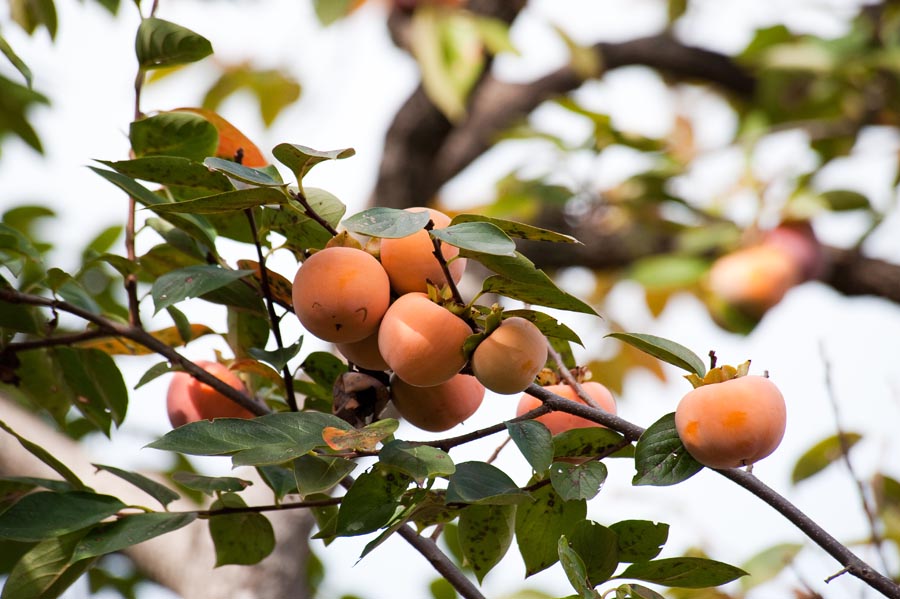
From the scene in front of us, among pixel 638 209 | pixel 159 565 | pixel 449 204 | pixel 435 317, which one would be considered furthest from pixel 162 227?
pixel 449 204

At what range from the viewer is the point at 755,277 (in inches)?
81.7

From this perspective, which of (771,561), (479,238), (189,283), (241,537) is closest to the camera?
(479,238)

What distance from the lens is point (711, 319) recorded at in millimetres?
2303

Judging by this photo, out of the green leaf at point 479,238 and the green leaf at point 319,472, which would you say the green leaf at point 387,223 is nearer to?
the green leaf at point 479,238

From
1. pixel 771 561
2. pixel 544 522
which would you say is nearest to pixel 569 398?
pixel 544 522

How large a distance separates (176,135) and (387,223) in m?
0.28

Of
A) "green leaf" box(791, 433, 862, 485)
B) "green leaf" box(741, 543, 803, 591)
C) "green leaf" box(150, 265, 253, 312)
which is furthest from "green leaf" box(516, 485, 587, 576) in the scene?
"green leaf" box(791, 433, 862, 485)

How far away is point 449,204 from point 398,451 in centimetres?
211

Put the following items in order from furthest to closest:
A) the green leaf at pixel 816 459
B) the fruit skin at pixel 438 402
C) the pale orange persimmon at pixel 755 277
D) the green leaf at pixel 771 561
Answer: the pale orange persimmon at pixel 755 277 < the green leaf at pixel 816 459 < the green leaf at pixel 771 561 < the fruit skin at pixel 438 402

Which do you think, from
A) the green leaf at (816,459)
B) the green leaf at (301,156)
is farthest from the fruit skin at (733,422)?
the green leaf at (816,459)

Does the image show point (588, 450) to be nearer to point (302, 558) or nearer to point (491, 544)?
point (491, 544)

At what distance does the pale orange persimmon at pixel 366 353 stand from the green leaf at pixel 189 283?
8 centimetres

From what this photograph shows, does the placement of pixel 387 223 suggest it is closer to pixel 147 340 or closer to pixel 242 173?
pixel 242 173

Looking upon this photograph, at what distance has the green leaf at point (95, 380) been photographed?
0.73 m
